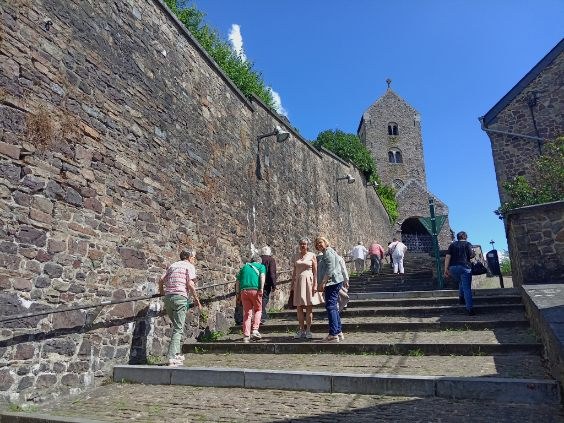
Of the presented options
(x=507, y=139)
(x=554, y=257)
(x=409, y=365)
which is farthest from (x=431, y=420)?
(x=507, y=139)

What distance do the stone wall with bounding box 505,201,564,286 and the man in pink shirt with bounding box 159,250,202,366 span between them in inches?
200

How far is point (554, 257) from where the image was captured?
22.0 feet


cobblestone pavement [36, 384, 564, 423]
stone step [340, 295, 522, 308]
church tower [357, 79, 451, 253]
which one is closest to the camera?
cobblestone pavement [36, 384, 564, 423]

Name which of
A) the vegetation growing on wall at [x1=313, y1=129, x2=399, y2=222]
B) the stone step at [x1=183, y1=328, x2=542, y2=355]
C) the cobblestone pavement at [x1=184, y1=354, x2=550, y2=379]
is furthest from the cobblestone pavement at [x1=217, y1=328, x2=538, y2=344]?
the vegetation growing on wall at [x1=313, y1=129, x2=399, y2=222]

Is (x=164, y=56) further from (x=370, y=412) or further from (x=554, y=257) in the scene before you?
(x=554, y=257)

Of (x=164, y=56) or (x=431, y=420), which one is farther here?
(x=164, y=56)

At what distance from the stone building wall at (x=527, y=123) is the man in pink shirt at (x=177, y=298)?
40.8ft

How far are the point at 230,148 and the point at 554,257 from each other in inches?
252

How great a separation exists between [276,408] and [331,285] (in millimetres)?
2683

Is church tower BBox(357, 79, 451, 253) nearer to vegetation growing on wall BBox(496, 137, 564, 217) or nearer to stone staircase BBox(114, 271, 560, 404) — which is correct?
vegetation growing on wall BBox(496, 137, 564, 217)

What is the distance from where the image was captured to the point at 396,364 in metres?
5.18

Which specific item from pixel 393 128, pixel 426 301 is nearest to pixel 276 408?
pixel 426 301

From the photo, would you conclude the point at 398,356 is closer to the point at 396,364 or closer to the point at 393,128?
the point at 396,364

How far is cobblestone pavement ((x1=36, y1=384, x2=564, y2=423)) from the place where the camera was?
3613 mm
